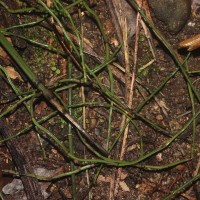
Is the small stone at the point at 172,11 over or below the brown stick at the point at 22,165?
over

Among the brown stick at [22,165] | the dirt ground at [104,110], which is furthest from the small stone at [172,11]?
the brown stick at [22,165]

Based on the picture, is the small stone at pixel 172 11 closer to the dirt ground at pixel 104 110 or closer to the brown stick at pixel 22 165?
the dirt ground at pixel 104 110

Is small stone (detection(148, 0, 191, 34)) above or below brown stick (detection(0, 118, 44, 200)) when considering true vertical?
above

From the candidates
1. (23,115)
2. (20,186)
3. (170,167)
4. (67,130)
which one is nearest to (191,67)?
(170,167)

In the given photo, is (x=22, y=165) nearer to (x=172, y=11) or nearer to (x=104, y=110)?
(x=104, y=110)

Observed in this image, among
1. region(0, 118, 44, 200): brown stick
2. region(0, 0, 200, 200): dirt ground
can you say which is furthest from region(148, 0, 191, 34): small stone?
region(0, 118, 44, 200): brown stick

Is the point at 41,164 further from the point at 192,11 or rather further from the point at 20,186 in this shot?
the point at 192,11

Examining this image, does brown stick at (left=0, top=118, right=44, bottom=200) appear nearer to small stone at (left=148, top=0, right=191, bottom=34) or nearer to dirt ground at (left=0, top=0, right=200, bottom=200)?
dirt ground at (left=0, top=0, right=200, bottom=200)
